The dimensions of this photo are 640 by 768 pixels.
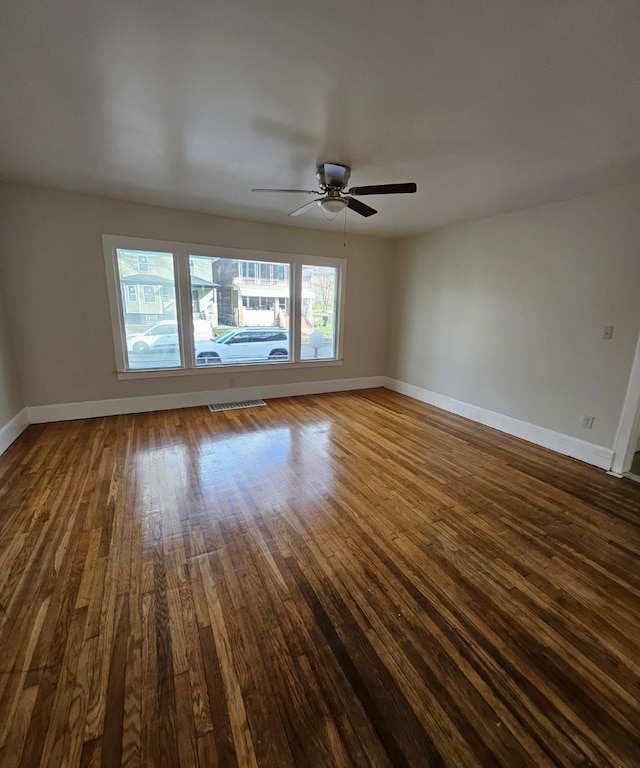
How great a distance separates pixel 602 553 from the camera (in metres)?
2.08

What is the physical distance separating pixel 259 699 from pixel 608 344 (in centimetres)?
377

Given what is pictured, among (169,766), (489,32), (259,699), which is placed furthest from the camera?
(489,32)

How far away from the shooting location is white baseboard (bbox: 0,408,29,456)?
321 cm

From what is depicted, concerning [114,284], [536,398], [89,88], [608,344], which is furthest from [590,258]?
[114,284]

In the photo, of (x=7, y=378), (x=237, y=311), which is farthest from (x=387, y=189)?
(x=7, y=378)

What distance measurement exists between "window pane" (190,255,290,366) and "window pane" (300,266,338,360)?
30 cm

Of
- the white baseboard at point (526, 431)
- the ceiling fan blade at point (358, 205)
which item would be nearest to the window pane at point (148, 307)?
the ceiling fan blade at point (358, 205)

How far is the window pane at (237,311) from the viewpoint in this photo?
178 inches

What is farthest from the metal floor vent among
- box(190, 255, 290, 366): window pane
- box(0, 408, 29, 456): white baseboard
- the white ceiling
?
the white ceiling

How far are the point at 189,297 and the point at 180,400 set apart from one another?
1.39 metres

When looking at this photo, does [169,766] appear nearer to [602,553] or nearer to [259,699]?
[259,699]

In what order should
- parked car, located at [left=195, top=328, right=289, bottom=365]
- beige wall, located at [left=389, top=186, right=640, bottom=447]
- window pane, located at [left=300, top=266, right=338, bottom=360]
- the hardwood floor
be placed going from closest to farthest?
the hardwood floor → beige wall, located at [left=389, top=186, right=640, bottom=447] → parked car, located at [left=195, top=328, right=289, bottom=365] → window pane, located at [left=300, top=266, right=338, bottom=360]

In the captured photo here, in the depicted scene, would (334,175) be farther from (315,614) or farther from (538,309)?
(315,614)

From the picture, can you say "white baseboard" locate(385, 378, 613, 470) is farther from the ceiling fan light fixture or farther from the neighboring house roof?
the neighboring house roof
